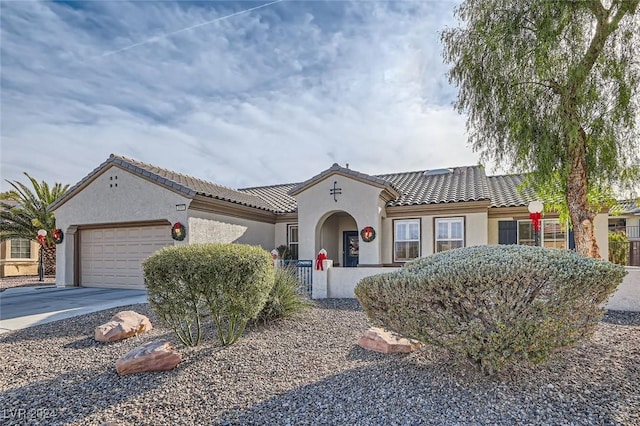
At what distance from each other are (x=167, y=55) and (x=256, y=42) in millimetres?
2472

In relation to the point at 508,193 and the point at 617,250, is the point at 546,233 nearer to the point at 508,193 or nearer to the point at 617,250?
the point at 508,193

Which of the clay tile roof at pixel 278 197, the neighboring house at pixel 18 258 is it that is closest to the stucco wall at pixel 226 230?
the clay tile roof at pixel 278 197

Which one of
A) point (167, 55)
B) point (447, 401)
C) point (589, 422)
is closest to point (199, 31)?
point (167, 55)

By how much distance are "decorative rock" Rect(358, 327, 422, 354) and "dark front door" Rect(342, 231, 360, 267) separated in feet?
38.3

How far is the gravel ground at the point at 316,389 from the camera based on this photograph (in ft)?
12.8

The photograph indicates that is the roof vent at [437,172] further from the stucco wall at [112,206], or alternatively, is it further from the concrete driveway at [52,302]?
the concrete driveway at [52,302]

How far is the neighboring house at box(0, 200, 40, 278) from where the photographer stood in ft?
69.7

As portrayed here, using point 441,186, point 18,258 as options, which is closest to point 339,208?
point 441,186

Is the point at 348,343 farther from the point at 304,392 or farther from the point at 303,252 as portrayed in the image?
the point at 303,252

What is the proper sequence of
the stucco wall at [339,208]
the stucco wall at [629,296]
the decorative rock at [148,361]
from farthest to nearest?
the stucco wall at [339,208] < the stucco wall at [629,296] < the decorative rock at [148,361]

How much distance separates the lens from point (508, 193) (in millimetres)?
16016

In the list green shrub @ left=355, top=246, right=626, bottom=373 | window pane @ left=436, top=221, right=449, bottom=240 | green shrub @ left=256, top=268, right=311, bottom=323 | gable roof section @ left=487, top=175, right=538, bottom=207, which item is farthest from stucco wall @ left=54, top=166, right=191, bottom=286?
gable roof section @ left=487, top=175, right=538, bottom=207

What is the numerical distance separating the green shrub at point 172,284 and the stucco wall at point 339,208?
9.41m

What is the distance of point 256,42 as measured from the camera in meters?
10.4
